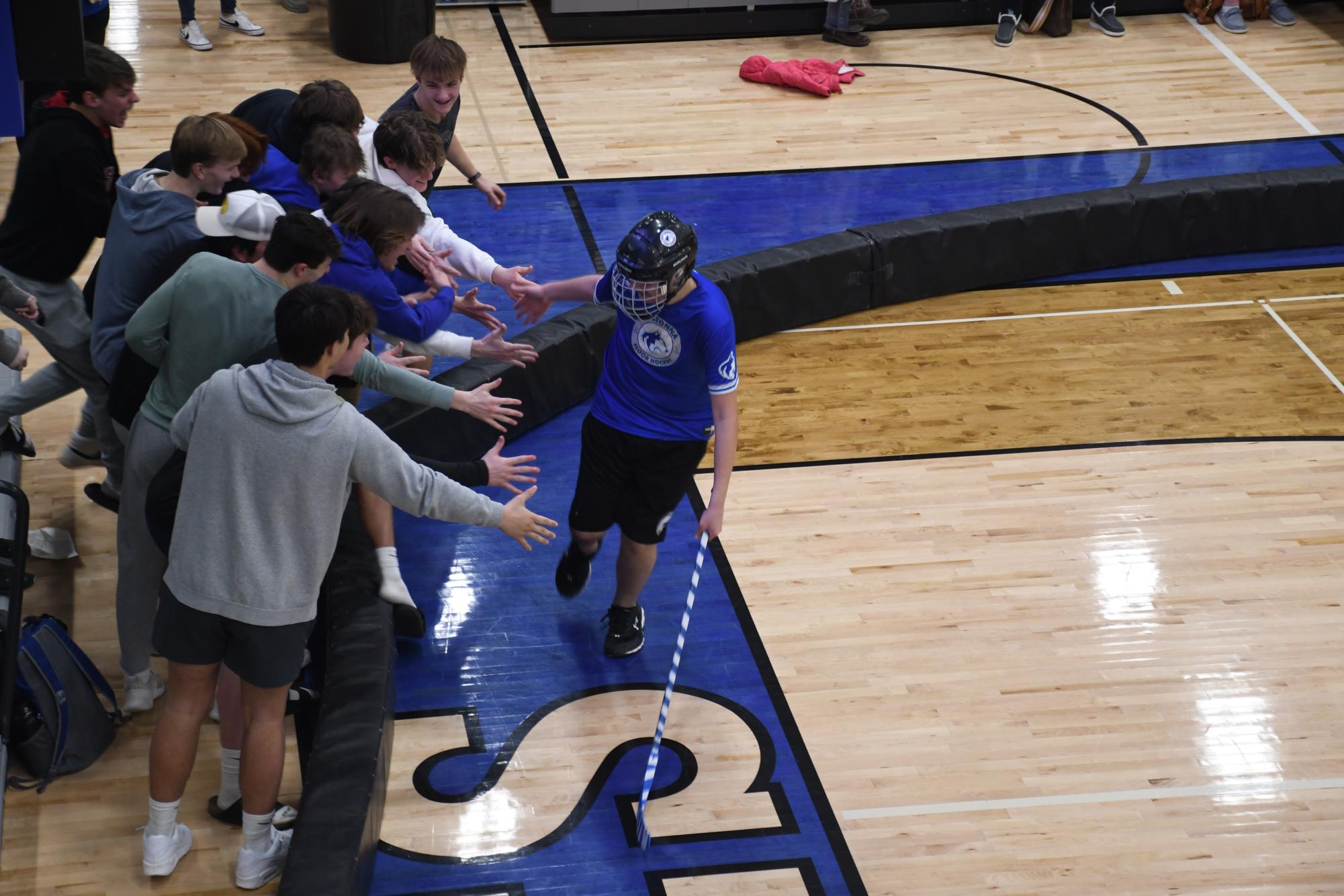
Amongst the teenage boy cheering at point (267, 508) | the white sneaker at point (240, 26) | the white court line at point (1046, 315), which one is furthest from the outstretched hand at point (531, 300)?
the white sneaker at point (240, 26)

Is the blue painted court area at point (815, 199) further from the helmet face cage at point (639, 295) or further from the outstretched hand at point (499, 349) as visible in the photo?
the helmet face cage at point (639, 295)

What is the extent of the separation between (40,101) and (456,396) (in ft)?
6.11

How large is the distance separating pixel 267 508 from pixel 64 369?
2.02m

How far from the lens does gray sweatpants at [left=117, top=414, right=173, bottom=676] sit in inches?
143

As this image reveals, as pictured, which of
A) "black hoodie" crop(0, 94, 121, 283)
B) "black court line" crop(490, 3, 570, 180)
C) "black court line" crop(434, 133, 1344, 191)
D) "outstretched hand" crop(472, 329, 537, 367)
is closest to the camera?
"black hoodie" crop(0, 94, 121, 283)

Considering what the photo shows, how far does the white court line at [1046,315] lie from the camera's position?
670cm

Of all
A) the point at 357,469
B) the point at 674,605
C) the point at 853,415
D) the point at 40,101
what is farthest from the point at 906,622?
the point at 40,101

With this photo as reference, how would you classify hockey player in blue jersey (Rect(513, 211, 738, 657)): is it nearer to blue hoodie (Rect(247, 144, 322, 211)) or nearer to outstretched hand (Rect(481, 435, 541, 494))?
outstretched hand (Rect(481, 435, 541, 494))

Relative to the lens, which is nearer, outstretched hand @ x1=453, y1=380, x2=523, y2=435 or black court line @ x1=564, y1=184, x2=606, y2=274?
outstretched hand @ x1=453, y1=380, x2=523, y2=435

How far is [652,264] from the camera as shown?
3783mm

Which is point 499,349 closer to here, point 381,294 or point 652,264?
point 381,294

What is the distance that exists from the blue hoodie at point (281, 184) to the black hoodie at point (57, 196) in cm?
49

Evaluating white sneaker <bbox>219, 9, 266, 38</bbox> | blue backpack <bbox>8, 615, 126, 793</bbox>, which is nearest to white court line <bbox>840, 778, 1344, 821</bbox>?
blue backpack <bbox>8, 615, 126, 793</bbox>

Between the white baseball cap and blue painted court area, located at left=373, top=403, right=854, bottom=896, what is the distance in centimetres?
154
